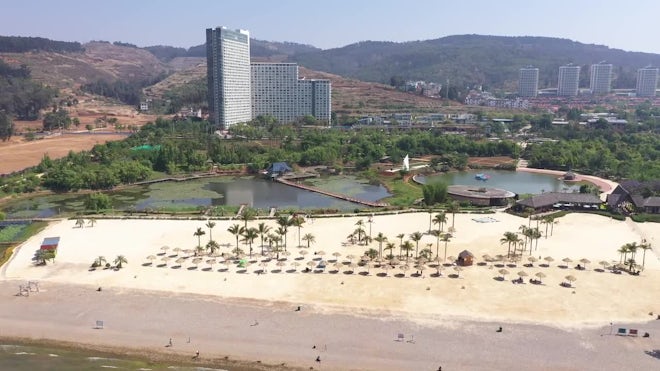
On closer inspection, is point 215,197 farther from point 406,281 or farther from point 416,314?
point 416,314

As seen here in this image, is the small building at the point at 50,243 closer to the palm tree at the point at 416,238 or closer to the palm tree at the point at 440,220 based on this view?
the palm tree at the point at 416,238

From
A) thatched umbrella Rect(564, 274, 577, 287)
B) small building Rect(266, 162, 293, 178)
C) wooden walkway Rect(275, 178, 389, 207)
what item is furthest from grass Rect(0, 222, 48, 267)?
thatched umbrella Rect(564, 274, 577, 287)

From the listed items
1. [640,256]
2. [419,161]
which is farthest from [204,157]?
[640,256]

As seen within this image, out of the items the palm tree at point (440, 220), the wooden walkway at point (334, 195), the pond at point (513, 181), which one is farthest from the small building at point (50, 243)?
the pond at point (513, 181)

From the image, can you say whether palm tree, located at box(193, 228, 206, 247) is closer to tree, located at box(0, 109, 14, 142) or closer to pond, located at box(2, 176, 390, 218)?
pond, located at box(2, 176, 390, 218)

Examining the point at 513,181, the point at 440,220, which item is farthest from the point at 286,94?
the point at 440,220

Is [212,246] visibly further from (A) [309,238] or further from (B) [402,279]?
(B) [402,279]
